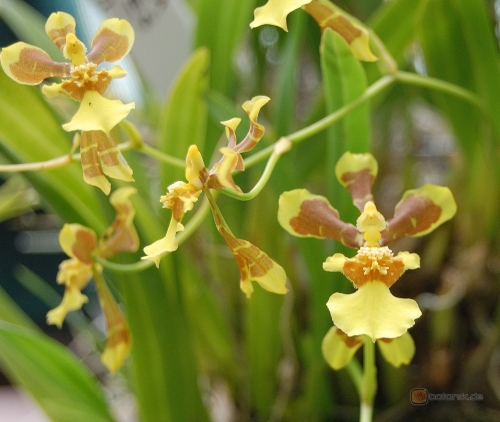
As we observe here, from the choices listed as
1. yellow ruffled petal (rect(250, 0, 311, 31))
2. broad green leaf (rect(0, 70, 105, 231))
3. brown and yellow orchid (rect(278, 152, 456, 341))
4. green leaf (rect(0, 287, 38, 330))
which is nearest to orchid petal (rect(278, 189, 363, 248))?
brown and yellow orchid (rect(278, 152, 456, 341))

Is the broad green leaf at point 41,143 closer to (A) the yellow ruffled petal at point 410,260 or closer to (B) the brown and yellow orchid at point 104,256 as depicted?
(B) the brown and yellow orchid at point 104,256

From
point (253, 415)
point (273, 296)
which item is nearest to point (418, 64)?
point (273, 296)

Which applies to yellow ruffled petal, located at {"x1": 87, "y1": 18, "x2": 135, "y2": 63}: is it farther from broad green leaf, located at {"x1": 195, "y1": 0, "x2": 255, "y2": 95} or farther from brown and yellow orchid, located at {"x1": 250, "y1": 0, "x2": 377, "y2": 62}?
broad green leaf, located at {"x1": 195, "y1": 0, "x2": 255, "y2": 95}

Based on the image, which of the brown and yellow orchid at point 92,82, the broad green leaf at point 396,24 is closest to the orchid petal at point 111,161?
the brown and yellow orchid at point 92,82

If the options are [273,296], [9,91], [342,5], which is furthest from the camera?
[342,5]

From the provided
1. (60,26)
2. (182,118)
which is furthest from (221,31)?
(60,26)

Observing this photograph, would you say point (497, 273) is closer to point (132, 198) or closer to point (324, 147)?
point (324, 147)

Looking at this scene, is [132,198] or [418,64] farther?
[418,64]
